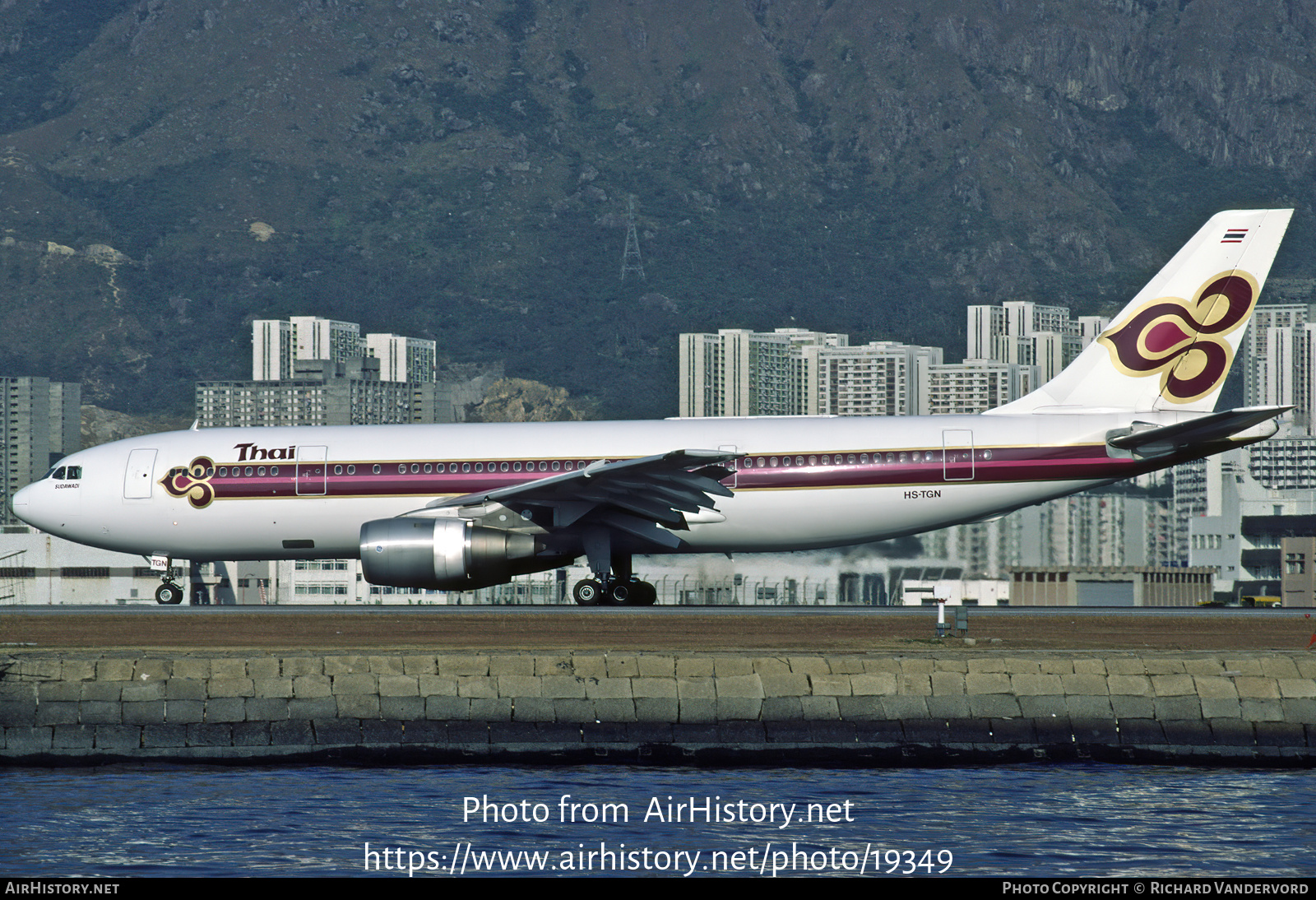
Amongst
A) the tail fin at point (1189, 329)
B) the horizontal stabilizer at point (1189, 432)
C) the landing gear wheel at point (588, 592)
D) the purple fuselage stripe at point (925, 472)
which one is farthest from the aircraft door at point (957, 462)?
the landing gear wheel at point (588, 592)

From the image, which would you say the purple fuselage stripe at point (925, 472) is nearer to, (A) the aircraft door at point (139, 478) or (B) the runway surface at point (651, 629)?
(B) the runway surface at point (651, 629)

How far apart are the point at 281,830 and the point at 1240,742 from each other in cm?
1358

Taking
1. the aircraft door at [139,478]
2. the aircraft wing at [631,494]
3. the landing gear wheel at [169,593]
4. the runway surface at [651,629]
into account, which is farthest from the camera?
the landing gear wheel at [169,593]

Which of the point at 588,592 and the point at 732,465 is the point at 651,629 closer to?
the point at 588,592

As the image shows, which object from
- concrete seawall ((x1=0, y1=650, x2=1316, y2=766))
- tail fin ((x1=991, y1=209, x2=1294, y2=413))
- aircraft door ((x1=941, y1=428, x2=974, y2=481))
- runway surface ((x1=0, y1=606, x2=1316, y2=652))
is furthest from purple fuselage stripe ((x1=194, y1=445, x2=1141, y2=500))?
concrete seawall ((x1=0, y1=650, x2=1316, y2=766))

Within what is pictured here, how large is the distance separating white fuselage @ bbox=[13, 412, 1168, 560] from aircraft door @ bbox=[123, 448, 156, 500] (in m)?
0.04

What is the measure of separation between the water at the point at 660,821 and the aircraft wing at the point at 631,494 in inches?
349

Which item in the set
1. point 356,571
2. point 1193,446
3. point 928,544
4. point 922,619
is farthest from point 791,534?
point 356,571

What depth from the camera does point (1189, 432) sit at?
31.7 metres

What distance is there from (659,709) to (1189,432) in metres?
13.5

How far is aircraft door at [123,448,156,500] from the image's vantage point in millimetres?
35531

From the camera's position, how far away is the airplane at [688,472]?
31922mm

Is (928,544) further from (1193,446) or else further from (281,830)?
(281,830)

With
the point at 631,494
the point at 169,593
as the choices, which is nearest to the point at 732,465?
the point at 631,494
